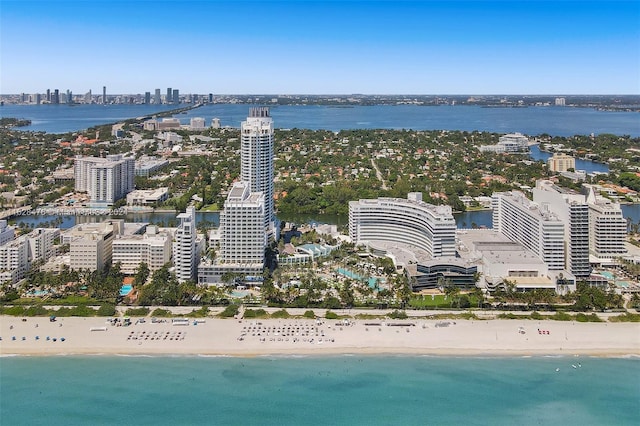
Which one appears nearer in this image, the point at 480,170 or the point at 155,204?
the point at 155,204

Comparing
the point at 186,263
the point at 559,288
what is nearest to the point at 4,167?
the point at 186,263

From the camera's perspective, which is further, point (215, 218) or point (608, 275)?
point (215, 218)

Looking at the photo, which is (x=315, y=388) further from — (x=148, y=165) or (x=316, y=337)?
(x=148, y=165)

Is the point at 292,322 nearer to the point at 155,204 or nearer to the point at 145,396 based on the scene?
the point at 145,396

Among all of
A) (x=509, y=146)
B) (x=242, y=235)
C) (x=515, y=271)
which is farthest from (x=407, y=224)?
(x=509, y=146)

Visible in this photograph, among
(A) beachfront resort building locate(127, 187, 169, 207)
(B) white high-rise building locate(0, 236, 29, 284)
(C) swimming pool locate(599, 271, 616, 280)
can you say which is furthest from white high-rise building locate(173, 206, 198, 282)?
(A) beachfront resort building locate(127, 187, 169, 207)

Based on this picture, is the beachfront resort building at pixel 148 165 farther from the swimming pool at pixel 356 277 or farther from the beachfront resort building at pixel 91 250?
the swimming pool at pixel 356 277

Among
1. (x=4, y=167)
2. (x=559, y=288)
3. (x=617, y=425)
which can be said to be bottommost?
(x=617, y=425)
